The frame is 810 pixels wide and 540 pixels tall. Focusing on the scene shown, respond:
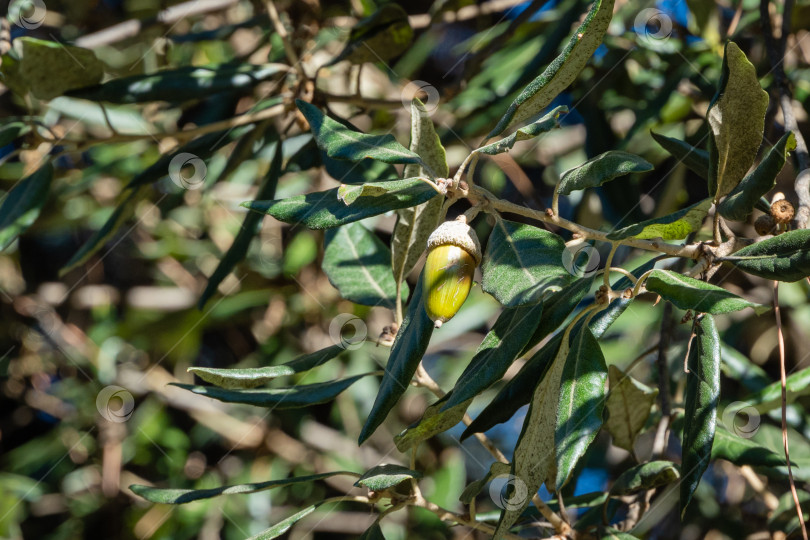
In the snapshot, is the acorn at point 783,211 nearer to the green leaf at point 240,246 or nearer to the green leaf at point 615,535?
the green leaf at point 615,535

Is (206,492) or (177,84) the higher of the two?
(177,84)

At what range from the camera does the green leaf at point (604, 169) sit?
62 cm

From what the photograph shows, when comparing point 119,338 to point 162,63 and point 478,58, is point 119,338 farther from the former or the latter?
point 478,58

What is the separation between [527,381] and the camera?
76 centimetres

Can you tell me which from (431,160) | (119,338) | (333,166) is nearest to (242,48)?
(119,338)

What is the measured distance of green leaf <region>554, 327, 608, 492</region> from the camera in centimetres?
61

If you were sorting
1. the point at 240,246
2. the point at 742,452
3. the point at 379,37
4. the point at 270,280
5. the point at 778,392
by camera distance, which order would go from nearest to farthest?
1. the point at 742,452
2. the point at 778,392
3. the point at 240,246
4. the point at 379,37
5. the point at 270,280

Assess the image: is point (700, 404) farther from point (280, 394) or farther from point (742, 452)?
point (280, 394)

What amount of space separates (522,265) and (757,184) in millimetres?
200

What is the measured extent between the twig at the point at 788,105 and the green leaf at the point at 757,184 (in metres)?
0.08

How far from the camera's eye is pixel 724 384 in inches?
60.3

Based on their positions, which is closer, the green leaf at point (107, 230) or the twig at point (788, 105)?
the twig at point (788, 105)

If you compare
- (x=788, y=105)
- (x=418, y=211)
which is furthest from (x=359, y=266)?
(x=788, y=105)

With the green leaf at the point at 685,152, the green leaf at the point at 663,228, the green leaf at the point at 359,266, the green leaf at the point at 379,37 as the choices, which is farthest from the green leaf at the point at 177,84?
the green leaf at the point at 663,228
